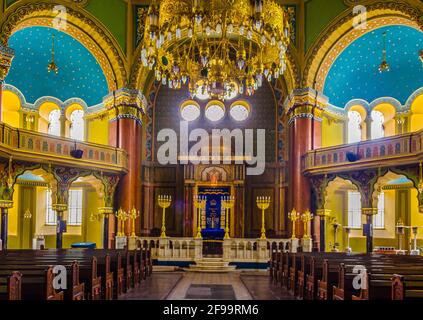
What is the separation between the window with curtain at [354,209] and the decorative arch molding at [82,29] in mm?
13017

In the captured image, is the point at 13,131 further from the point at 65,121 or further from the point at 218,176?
the point at 218,176

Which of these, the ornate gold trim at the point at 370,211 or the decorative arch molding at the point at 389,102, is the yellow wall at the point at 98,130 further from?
the decorative arch molding at the point at 389,102

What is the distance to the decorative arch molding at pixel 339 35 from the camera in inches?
800

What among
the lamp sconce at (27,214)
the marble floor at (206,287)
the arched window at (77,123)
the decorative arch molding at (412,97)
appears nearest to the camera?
the marble floor at (206,287)

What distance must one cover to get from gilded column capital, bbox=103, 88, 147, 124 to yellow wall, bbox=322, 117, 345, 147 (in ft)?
30.1

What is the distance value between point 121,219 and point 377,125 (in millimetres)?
13700

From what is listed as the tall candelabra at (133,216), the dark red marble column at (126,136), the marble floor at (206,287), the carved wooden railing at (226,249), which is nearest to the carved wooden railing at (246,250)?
the carved wooden railing at (226,249)

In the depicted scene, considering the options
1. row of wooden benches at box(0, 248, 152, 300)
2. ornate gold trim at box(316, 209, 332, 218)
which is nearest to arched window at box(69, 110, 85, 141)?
row of wooden benches at box(0, 248, 152, 300)

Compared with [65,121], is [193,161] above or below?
below
